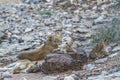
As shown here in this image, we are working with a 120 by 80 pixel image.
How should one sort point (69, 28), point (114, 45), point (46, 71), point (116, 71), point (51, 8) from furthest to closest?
point (51, 8) → point (69, 28) → point (114, 45) → point (46, 71) → point (116, 71)

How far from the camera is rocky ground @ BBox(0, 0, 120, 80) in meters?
8.94

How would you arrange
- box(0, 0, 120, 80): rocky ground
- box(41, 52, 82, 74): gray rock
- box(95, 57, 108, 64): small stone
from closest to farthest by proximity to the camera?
box(41, 52, 82, 74): gray rock → box(95, 57, 108, 64): small stone → box(0, 0, 120, 80): rocky ground

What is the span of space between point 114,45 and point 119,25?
23.4 inches

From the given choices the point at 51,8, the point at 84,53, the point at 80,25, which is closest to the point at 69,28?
the point at 80,25

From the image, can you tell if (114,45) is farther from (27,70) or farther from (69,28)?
(69,28)

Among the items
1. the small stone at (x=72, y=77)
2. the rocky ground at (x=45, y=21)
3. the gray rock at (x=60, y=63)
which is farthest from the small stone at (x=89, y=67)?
the rocky ground at (x=45, y=21)

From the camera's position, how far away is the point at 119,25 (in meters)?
7.61

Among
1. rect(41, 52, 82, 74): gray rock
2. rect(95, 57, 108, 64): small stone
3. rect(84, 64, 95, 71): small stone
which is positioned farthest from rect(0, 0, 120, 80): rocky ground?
rect(41, 52, 82, 74): gray rock

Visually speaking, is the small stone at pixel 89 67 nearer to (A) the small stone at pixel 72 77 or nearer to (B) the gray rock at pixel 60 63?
(B) the gray rock at pixel 60 63

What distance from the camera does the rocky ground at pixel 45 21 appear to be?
352 inches

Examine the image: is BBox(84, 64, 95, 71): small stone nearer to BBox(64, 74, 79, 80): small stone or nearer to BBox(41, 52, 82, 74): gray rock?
BBox(41, 52, 82, 74): gray rock

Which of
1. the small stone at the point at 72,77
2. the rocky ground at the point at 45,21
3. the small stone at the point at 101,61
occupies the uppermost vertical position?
the rocky ground at the point at 45,21

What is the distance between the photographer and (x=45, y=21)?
10570mm

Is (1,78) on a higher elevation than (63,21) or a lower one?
lower
